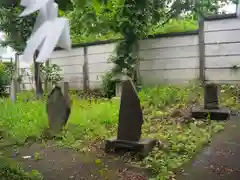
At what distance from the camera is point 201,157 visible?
3.30 m

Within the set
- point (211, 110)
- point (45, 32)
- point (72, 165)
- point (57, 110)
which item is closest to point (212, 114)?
point (211, 110)

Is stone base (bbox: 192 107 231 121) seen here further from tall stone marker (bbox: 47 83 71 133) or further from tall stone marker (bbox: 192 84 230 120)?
tall stone marker (bbox: 47 83 71 133)

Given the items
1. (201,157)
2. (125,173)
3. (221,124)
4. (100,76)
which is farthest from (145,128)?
(100,76)

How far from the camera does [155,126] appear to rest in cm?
486

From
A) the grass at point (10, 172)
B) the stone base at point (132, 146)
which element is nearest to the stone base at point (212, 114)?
the stone base at point (132, 146)

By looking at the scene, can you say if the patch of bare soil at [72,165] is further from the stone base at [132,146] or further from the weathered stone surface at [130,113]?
the weathered stone surface at [130,113]

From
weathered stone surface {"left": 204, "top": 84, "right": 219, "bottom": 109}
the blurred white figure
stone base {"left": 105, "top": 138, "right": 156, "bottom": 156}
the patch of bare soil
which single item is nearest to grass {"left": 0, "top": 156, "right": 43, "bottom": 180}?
the patch of bare soil

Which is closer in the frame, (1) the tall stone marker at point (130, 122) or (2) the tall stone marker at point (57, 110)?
(1) the tall stone marker at point (130, 122)

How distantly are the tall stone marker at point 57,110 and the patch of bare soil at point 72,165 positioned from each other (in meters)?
0.61

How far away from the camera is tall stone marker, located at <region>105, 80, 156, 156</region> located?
345 cm

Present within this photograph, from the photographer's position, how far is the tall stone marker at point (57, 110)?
177 inches

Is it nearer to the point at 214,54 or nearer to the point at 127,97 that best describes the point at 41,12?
the point at 127,97

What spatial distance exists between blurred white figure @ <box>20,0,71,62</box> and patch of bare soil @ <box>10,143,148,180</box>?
2.27 meters

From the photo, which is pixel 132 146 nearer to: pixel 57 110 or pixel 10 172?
pixel 10 172
